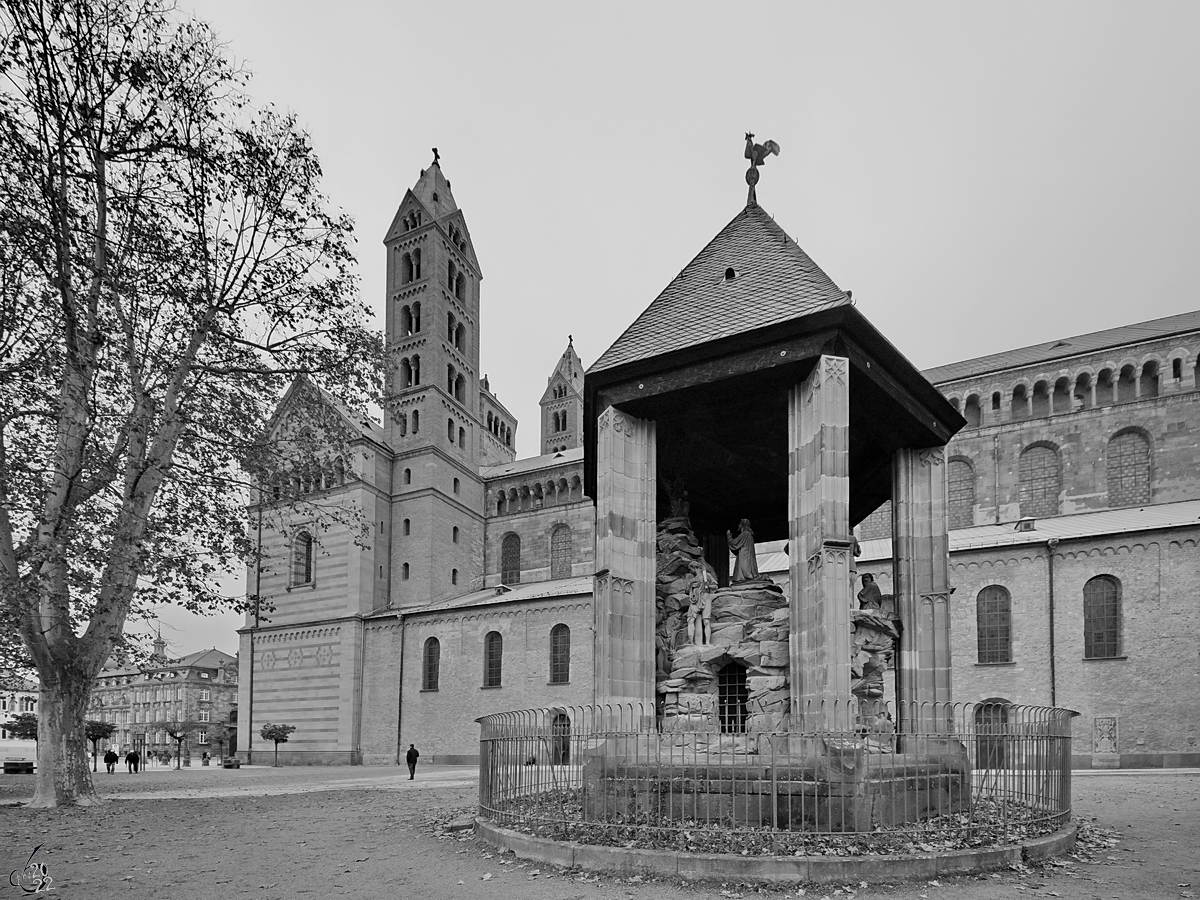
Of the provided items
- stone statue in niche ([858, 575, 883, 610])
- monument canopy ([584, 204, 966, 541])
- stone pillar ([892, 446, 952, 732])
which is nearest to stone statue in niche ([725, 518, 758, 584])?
monument canopy ([584, 204, 966, 541])

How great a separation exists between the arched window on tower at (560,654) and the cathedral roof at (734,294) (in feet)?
89.8

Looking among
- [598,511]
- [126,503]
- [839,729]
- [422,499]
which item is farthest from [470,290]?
[839,729]

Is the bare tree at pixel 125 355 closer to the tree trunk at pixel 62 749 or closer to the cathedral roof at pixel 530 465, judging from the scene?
the tree trunk at pixel 62 749

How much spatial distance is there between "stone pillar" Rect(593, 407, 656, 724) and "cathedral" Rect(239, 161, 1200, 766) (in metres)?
3.57

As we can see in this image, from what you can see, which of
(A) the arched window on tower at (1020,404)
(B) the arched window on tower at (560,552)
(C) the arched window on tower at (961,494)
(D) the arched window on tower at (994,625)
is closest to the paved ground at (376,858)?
(D) the arched window on tower at (994,625)

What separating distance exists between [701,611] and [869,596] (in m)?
2.59

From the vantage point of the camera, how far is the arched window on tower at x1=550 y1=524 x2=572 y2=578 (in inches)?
1882

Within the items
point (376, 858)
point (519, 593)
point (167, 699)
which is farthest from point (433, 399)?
point (167, 699)

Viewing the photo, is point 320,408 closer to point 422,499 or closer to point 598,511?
point 598,511

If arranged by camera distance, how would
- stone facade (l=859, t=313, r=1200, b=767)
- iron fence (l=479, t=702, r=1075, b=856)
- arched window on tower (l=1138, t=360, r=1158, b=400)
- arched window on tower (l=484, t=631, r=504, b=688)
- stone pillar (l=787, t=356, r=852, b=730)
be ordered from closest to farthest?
iron fence (l=479, t=702, r=1075, b=856) → stone pillar (l=787, t=356, r=852, b=730) → stone facade (l=859, t=313, r=1200, b=767) → arched window on tower (l=1138, t=360, r=1158, b=400) → arched window on tower (l=484, t=631, r=504, b=688)

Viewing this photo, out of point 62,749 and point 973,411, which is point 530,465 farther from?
point 62,749

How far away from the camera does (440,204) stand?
51406mm

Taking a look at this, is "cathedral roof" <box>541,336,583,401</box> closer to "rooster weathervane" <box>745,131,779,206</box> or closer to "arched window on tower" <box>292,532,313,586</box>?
"arched window on tower" <box>292,532,313,586</box>

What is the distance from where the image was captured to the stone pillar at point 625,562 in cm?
1198
